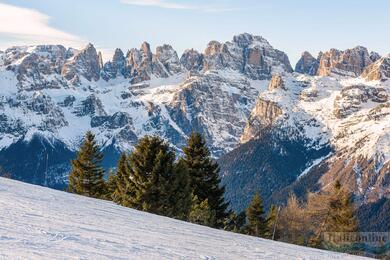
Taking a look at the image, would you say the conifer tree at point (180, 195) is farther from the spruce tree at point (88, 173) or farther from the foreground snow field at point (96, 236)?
the foreground snow field at point (96, 236)

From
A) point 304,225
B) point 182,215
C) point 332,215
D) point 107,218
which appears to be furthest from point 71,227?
point 304,225

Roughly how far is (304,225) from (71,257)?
57.0 metres

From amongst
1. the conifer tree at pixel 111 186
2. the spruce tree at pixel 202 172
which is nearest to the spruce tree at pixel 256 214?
the conifer tree at pixel 111 186

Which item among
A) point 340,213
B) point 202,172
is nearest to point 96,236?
point 202,172

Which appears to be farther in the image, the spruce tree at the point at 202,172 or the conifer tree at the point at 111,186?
the conifer tree at the point at 111,186

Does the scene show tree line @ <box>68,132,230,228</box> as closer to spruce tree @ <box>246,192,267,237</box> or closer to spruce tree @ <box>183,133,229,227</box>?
spruce tree @ <box>183,133,229,227</box>

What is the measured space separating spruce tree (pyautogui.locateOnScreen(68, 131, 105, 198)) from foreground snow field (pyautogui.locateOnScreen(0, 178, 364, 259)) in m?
41.0

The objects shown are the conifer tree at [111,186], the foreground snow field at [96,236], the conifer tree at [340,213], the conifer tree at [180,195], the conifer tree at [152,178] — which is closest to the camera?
the foreground snow field at [96,236]

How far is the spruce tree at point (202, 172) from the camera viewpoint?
50.0 meters

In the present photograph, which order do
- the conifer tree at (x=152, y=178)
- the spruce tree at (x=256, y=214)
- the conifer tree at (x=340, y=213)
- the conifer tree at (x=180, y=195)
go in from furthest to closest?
the spruce tree at (x=256, y=214) < the conifer tree at (x=340, y=213) < the conifer tree at (x=152, y=178) < the conifer tree at (x=180, y=195)

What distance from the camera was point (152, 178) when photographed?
142ft

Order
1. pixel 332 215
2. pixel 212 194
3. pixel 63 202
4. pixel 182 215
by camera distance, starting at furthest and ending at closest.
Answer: pixel 332 215 < pixel 212 194 < pixel 182 215 < pixel 63 202

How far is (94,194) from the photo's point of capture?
62406 millimetres

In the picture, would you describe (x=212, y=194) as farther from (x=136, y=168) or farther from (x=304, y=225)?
(x=304, y=225)
